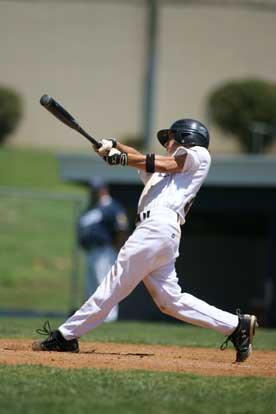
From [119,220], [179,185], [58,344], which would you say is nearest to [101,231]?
[119,220]

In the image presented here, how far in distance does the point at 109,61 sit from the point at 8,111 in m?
3.59

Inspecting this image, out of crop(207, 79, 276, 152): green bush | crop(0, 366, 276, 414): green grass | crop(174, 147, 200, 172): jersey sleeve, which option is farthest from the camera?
crop(207, 79, 276, 152): green bush

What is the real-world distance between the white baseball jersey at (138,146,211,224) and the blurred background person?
268 inches

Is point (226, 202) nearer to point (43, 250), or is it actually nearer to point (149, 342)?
point (43, 250)

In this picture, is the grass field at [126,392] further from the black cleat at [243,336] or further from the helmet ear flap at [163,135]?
the helmet ear flap at [163,135]

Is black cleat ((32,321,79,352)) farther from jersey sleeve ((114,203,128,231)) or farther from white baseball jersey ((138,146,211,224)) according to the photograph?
jersey sleeve ((114,203,128,231))

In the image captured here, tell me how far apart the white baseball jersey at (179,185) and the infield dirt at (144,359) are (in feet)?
3.50

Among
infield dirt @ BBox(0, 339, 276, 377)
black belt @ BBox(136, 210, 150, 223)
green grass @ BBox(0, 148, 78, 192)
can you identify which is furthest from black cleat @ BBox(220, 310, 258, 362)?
green grass @ BBox(0, 148, 78, 192)

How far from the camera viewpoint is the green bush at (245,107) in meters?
29.7

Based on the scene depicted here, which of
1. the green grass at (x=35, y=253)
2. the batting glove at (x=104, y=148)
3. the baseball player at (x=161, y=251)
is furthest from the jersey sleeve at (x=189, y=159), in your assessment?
the green grass at (x=35, y=253)

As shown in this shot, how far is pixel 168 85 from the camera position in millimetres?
31031

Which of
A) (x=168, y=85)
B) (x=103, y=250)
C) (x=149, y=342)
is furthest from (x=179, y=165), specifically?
(x=168, y=85)

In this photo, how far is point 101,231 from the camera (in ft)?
47.5

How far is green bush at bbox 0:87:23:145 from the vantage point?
29.1 metres
